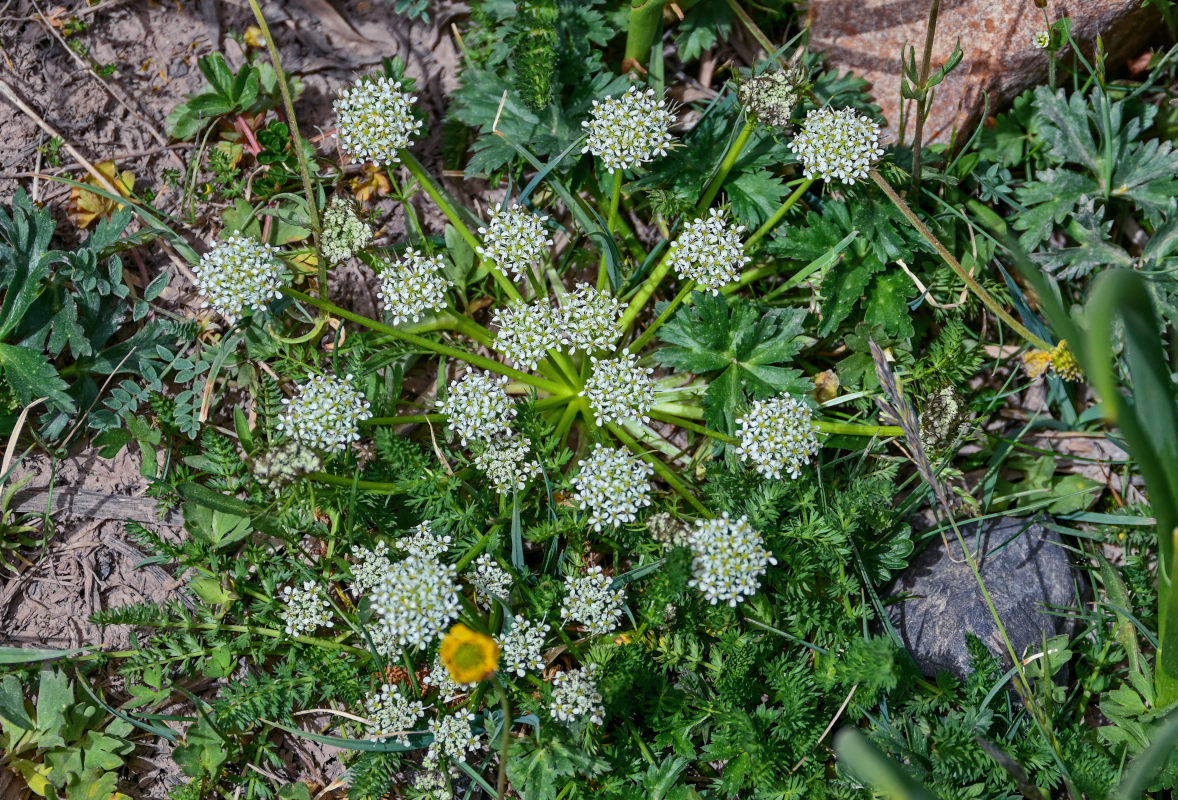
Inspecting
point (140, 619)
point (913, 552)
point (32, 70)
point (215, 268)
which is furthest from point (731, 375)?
point (32, 70)

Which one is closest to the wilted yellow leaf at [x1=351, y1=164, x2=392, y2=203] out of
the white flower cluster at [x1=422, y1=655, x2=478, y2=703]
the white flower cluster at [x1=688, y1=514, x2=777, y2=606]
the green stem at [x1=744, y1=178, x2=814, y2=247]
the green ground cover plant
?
the green ground cover plant

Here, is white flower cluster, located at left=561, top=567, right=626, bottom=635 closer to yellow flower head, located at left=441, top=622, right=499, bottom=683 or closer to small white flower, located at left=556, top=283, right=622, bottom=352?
yellow flower head, located at left=441, top=622, right=499, bottom=683

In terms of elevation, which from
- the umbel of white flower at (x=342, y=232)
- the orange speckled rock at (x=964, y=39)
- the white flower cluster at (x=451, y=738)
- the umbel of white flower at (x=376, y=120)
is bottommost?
the white flower cluster at (x=451, y=738)

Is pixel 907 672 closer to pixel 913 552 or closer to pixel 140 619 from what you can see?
pixel 913 552

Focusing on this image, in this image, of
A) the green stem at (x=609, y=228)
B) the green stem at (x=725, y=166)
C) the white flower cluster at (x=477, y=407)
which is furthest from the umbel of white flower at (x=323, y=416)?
the green stem at (x=725, y=166)

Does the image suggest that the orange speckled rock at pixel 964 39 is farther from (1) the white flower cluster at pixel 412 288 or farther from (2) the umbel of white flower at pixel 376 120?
(1) the white flower cluster at pixel 412 288

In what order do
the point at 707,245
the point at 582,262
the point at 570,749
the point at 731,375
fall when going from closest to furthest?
the point at 570,749 < the point at 707,245 < the point at 731,375 < the point at 582,262

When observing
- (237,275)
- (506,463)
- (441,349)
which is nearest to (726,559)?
(506,463)
